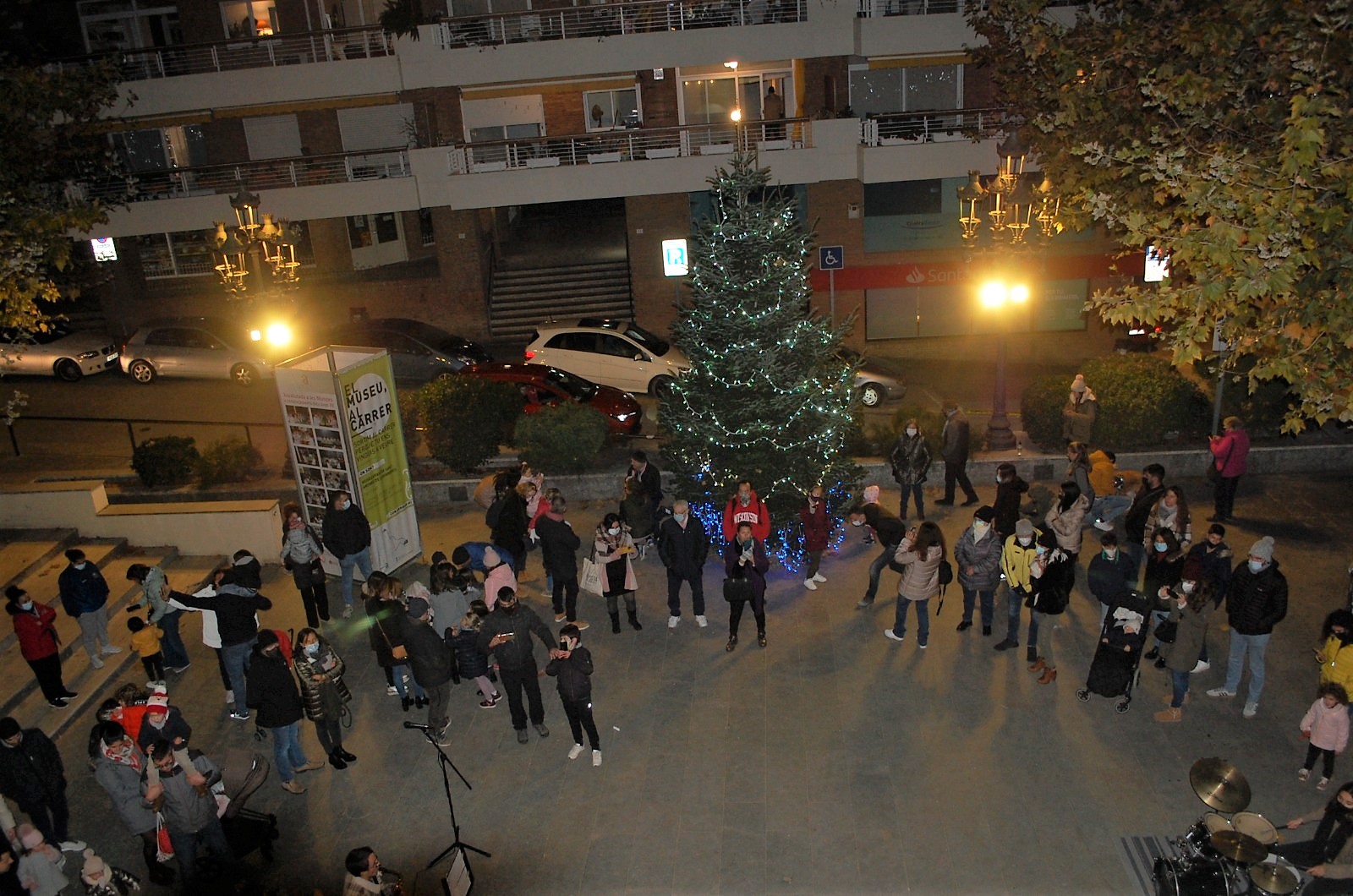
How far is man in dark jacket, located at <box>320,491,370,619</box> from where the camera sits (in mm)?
12320

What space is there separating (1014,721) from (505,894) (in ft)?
16.8

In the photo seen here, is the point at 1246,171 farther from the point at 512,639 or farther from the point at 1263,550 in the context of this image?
the point at 512,639

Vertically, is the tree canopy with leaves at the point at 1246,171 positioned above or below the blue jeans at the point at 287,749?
above

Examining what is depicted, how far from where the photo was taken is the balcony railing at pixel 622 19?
2244cm

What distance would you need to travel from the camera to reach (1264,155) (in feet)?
32.1

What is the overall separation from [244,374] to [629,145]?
1001cm

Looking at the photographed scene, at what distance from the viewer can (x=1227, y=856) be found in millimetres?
7488

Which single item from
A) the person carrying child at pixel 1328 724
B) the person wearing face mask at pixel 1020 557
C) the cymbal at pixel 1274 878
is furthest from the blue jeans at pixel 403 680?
the person carrying child at pixel 1328 724

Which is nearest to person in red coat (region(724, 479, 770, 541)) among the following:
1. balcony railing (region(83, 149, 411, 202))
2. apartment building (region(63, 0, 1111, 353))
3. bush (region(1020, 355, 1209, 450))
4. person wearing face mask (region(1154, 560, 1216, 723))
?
person wearing face mask (region(1154, 560, 1216, 723))

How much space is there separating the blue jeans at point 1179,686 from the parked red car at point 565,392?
391 inches

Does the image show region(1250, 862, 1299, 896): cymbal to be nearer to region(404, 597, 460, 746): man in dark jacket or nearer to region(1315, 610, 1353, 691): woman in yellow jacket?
region(1315, 610, 1353, 691): woman in yellow jacket

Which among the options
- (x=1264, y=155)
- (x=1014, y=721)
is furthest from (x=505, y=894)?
(x=1264, y=155)

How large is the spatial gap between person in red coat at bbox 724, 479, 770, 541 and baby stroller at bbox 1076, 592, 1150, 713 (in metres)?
3.66

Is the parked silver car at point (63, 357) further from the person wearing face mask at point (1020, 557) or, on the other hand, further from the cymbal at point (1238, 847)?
the cymbal at point (1238, 847)
